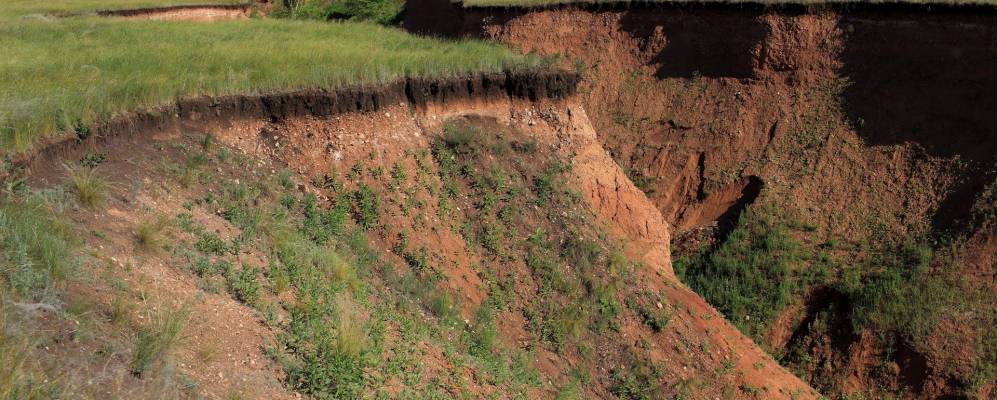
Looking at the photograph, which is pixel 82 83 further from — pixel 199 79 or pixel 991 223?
pixel 991 223

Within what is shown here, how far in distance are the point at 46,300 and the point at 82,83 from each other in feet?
18.9

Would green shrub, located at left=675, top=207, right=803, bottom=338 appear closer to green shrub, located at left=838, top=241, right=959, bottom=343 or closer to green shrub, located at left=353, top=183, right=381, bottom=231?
green shrub, located at left=838, top=241, right=959, bottom=343

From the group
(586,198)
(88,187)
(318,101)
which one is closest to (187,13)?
(318,101)

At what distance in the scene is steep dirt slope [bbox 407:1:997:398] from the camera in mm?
14500

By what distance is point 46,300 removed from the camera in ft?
20.1

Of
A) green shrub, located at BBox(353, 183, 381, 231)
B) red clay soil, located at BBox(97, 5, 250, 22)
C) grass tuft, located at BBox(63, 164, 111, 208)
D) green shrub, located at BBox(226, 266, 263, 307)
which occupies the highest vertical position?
grass tuft, located at BBox(63, 164, 111, 208)

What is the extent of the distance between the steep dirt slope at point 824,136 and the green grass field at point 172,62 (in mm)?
5391

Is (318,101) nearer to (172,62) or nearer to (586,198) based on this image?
(172,62)

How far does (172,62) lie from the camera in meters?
12.6

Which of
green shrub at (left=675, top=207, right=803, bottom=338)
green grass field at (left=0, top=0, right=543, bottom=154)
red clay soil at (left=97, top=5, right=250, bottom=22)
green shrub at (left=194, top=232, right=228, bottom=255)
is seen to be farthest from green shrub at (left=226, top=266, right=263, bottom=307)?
red clay soil at (left=97, top=5, right=250, bottom=22)

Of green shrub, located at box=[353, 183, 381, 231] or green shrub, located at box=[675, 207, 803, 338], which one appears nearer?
green shrub, located at box=[353, 183, 381, 231]

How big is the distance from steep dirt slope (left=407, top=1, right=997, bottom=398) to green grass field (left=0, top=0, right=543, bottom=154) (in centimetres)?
539

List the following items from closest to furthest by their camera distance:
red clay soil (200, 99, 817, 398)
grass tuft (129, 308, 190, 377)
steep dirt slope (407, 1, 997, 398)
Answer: grass tuft (129, 308, 190, 377)
red clay soil (200, 99, 817, 398)
steep dirt slope (407, 1, 997, 398)

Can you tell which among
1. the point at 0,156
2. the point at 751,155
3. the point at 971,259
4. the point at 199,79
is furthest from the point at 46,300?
the point at 751,155
